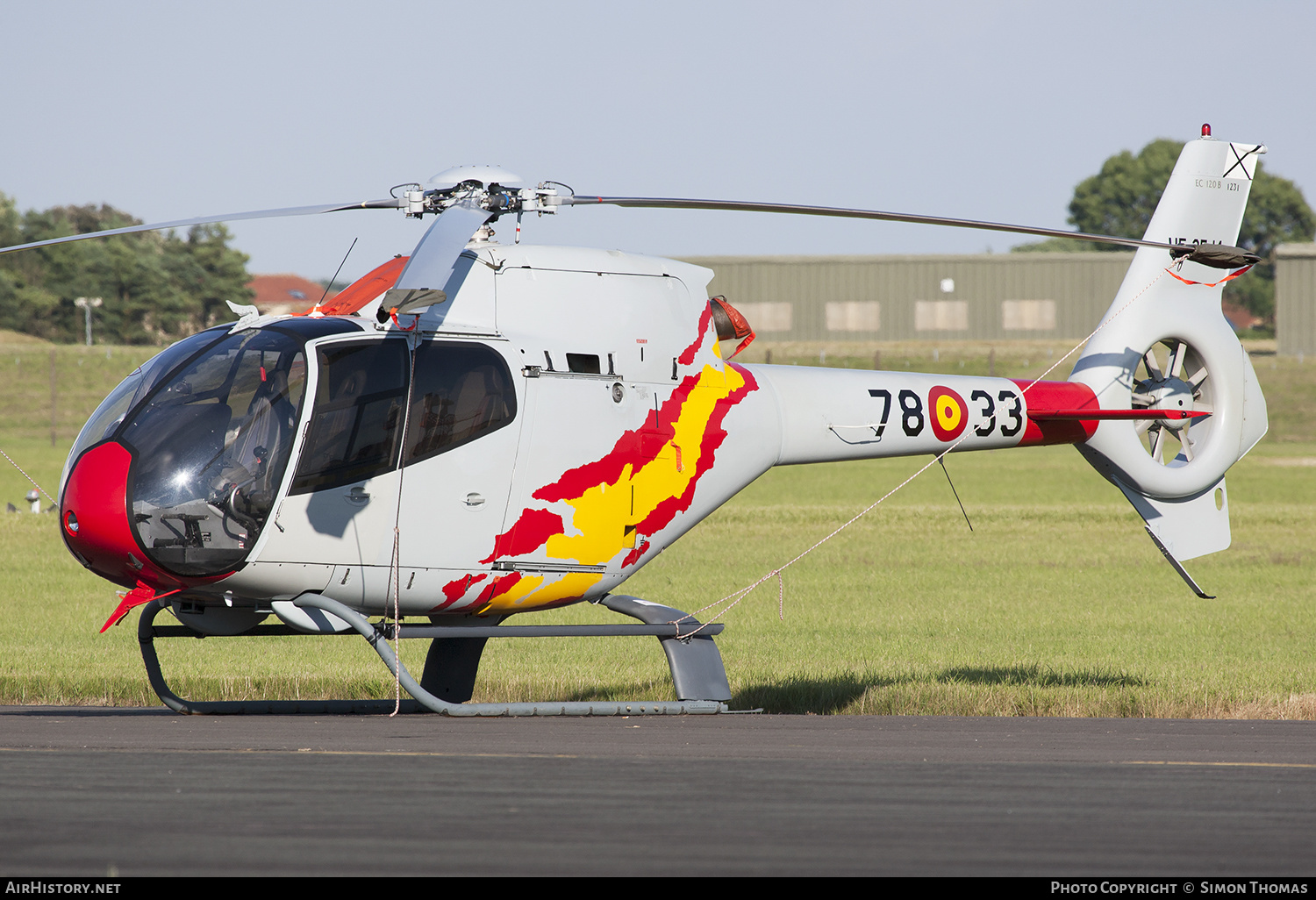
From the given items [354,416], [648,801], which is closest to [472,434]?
[354,416]

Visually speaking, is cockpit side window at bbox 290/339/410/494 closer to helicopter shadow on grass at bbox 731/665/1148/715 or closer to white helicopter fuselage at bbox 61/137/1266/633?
white helicopter fuselage at bbox 61/137/1266/633

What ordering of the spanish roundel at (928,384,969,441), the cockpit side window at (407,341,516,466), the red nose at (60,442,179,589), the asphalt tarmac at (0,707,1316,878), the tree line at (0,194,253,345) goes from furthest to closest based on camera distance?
the tree line at (0,194,253,345), the spanish roundel at (928,384,969,441), the cockpit side window at (407,341,516,466), the red nose at (60,442,179,589), the asphalt tarmac at (0,707,1316,878)

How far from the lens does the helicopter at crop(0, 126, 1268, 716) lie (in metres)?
9.43

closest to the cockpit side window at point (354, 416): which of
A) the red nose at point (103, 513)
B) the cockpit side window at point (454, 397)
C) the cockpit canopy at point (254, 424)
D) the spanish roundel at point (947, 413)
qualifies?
the cockpit canopy at point (254, 424)

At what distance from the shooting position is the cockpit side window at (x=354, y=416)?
9719mm

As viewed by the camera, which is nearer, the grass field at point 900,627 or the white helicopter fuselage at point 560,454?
the white helicopter fuselage at point 560,454

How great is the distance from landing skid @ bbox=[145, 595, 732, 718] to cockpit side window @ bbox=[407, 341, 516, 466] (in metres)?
1.23

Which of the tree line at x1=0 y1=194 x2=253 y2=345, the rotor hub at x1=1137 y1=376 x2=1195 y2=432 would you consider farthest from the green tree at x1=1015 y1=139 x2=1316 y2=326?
the rotor hub at x1=1137 y1=376 x2=1195 y2=432

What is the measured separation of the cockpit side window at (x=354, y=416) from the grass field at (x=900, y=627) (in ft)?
13.6

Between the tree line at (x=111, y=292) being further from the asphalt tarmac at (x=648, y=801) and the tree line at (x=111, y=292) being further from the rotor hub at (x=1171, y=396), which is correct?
the asphalt tarmac at (x=648, y=801)

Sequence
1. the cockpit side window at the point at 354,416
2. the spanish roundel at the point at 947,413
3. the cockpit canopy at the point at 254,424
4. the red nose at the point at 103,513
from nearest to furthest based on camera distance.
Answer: the red nose at the point at 103,513, the cockpit canopy at the point at 254,424, the cockpit side window at the point at 354,416, the spanish roundel at the point at 947,413

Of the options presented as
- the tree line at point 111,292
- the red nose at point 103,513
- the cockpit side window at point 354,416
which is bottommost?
the red nose at point 103,513

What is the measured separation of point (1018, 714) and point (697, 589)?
32.6ft

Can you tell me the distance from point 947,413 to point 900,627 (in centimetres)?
627
